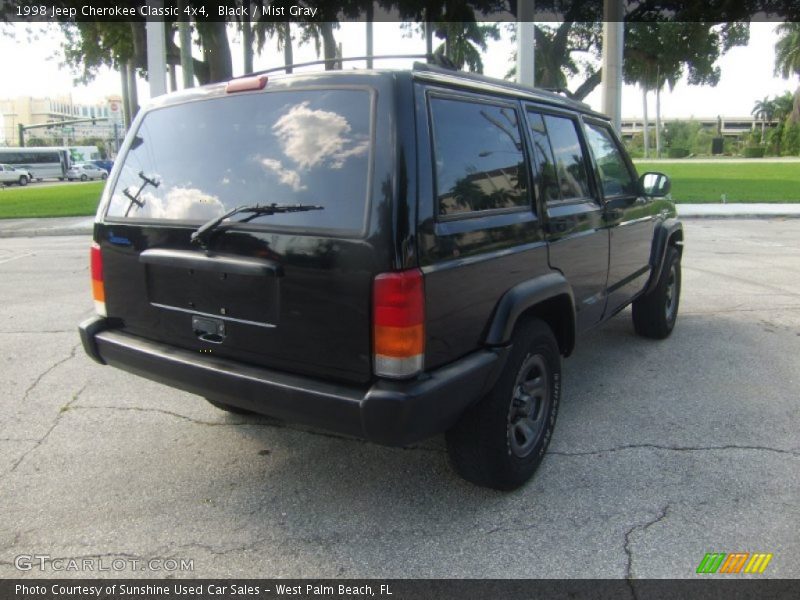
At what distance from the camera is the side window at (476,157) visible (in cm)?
263

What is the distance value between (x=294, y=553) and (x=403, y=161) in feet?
5.28

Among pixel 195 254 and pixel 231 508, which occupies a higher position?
pixel 195 254

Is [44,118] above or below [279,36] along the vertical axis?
above

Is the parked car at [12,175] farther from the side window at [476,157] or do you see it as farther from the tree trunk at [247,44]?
the side window at [476,157]

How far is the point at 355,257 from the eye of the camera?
2.41 metres

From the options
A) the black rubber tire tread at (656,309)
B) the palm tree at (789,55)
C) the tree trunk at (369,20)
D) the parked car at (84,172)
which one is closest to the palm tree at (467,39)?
the tree trunk at (369,20)

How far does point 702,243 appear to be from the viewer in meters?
11.6

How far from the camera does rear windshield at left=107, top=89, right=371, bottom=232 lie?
8.16 ft

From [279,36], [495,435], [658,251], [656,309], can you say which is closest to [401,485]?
[495,435]

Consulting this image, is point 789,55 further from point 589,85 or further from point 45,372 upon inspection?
point 45,372

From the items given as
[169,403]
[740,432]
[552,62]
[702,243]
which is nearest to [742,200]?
[702,243]

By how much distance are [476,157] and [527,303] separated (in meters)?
0.69

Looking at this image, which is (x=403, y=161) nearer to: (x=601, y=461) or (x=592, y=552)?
(x=592, y=552)

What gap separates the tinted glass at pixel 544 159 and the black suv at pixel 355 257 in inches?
0.6
